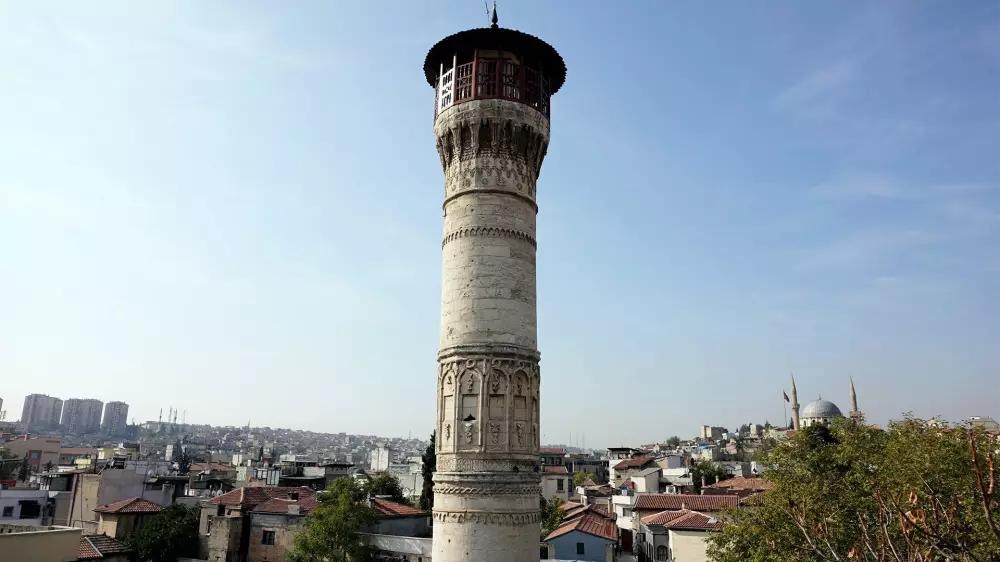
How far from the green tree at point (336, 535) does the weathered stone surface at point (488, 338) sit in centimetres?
1542

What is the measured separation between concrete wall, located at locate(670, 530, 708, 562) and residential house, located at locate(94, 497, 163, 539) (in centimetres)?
2812

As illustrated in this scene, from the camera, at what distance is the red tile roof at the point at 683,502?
3719 centimetres

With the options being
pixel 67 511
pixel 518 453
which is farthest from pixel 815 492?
pixel 67 511

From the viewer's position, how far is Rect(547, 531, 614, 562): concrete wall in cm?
3472

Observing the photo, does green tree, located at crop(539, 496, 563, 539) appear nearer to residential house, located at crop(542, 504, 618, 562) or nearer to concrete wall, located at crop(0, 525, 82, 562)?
residential house, located at crop(542, 504, 618, 562)

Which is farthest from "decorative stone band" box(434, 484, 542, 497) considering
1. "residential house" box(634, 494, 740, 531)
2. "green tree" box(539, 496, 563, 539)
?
"green tree" box(539, 496, 563, 539)

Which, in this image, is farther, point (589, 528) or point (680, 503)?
point (680, 503)

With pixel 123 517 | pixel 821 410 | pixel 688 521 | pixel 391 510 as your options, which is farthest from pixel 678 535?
pixel 821 410

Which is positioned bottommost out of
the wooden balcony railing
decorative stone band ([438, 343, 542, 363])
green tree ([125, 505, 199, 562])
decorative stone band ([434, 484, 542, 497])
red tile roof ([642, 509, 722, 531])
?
green tree ([125, 505, 199, 562])

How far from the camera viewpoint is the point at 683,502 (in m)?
38.1

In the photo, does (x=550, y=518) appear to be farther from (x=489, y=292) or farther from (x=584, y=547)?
(x=489, y=292)

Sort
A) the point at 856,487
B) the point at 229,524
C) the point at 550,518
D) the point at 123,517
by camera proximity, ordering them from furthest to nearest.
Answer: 1. the point at 550,518
2. the point at 123,517
3. the point at 229,524
4. the point at 856,487

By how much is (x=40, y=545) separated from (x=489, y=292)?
10.7 metres

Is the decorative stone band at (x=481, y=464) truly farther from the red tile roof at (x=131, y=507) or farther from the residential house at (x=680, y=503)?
the red tile roof at (x=131, y=507)
